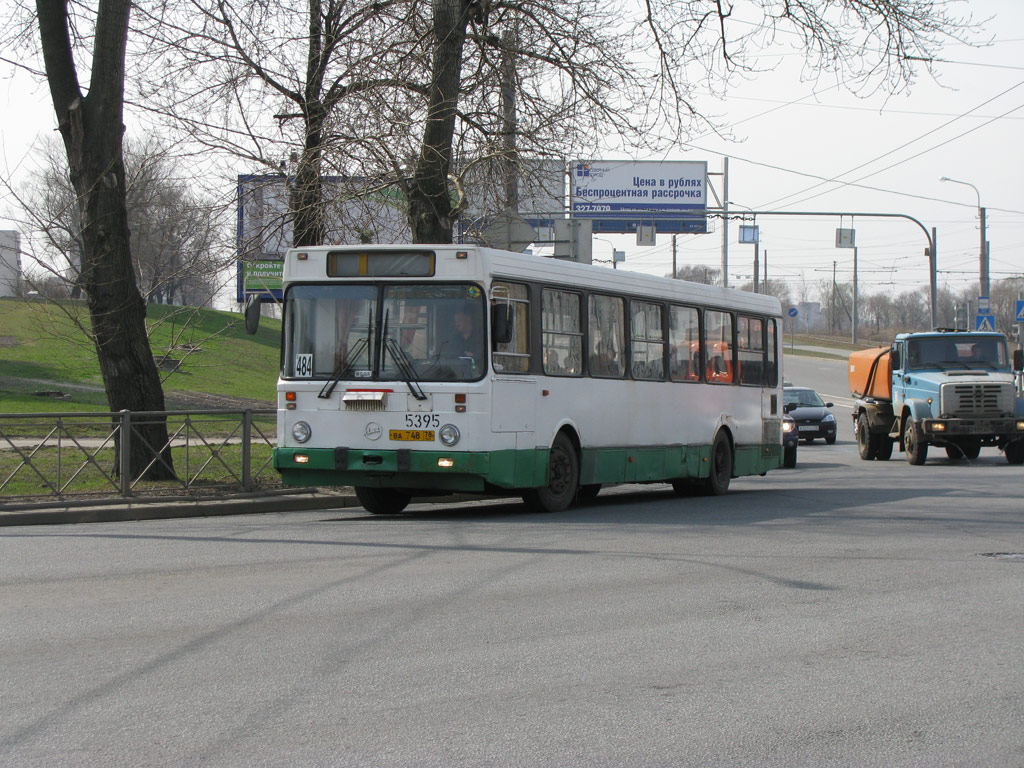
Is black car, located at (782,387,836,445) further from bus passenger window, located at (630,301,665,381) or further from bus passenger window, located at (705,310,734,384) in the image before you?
bus passenger window, located at (630,301,665,381)

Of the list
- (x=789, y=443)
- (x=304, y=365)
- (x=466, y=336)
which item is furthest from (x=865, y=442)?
(x=304, y=365)

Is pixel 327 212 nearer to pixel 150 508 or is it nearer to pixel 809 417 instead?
pixel 150 508

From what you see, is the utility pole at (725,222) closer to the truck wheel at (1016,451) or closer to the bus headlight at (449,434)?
the truck wheel at (1016,451)

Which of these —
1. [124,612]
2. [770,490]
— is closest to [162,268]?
[770,490]

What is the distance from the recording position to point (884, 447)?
29.7 meters

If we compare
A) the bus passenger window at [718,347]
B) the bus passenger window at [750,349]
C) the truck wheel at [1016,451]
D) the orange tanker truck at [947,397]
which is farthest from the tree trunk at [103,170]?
the truck wheel at [1016,451]

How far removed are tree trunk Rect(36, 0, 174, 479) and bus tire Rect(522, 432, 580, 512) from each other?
19.7 ft

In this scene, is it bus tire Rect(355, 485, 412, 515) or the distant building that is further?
the distant building

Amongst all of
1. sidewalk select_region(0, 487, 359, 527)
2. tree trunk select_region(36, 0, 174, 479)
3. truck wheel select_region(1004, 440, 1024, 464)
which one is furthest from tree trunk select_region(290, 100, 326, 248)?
truck wheel select_region(1004, 440, 1024, 464)

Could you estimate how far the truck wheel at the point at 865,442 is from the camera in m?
29.5

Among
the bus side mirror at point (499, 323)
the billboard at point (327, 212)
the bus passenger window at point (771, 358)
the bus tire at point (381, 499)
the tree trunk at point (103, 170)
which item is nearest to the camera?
the bus side mirror at point (499, 323)

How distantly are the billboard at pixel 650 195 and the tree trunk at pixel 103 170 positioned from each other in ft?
131

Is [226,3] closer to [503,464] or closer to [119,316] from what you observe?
[119,316]

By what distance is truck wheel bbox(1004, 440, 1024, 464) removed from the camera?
1062 inches
